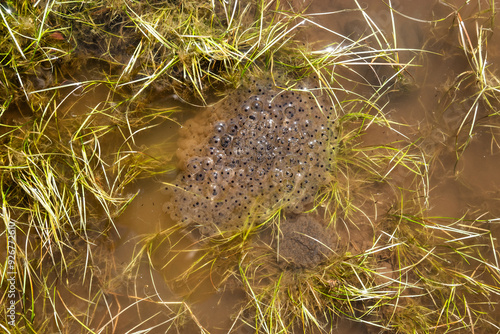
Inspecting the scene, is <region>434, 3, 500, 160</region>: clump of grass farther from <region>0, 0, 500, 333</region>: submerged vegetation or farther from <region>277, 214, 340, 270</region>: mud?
<region>277, 214, 340, 270</region>: mud

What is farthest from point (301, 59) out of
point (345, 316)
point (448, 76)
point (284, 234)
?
point (345, 316)

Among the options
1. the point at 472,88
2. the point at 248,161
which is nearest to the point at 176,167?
the point at 248,161

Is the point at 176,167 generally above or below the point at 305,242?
above

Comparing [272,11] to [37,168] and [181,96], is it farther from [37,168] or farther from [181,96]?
[37,168]

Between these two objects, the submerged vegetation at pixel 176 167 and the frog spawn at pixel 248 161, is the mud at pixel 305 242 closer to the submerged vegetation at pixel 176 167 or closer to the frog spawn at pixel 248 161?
the submerged vegetation at pixel 176 167

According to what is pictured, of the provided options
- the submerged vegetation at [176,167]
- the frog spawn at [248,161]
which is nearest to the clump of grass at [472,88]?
the submerged vegetation at [176,167]

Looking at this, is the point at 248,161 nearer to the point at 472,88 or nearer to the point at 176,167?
the point at 176,167
